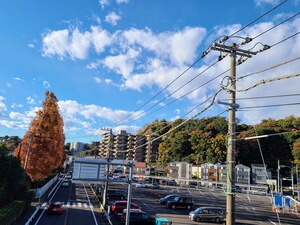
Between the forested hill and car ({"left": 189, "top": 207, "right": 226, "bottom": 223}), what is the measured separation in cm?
5978

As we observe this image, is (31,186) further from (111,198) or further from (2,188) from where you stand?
(2,188)

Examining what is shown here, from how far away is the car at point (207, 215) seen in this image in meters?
30.3

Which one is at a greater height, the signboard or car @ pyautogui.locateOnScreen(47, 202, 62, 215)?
the signboard

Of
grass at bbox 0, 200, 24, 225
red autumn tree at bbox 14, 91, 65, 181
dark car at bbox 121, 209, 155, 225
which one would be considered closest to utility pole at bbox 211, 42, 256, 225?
grass at bbox 0, 200, 24, 225

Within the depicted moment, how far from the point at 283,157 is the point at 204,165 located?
28701 mm

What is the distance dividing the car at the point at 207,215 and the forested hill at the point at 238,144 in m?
59.8

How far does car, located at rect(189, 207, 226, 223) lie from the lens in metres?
30.3

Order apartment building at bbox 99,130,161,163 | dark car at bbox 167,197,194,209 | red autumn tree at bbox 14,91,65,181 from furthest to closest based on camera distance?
apartment building at bbox 99,130,161,163 < dark car at bbox 167,197,194,209 < red autumn tree at bbox 14,91,65,181

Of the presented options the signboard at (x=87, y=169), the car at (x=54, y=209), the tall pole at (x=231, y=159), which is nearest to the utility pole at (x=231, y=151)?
the tall pole at (x=231, y=159)

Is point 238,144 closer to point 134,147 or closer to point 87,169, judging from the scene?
point 134,147

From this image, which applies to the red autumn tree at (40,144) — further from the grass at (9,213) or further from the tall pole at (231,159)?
the tall pole at (231,159)

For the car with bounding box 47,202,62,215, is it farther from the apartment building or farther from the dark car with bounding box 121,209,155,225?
the apartment building

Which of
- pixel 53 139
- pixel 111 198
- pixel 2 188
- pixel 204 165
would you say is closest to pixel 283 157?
pixel 204 165

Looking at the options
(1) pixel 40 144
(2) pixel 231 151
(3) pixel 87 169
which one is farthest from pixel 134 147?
(2) pixel 231 151
